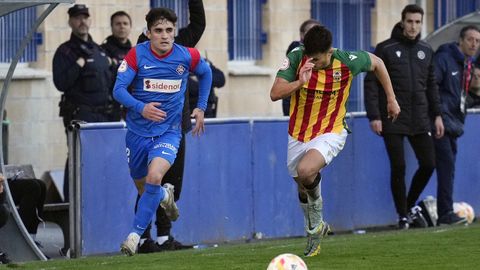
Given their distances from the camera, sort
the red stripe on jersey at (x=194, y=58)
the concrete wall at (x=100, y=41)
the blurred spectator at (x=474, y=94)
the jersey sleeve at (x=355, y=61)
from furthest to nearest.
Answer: the concrete wall at (x=100, y=41) < the blurred spectator at (x=474, y=94) < the red stripe on jersey at (x=194, y=58) < the jersey sleeve at (x=355, y=61)

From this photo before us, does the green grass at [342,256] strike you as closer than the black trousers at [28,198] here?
Yes

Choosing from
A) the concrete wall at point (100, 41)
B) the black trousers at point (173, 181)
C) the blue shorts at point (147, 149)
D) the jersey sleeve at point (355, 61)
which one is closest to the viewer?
the jersey sleeve at point (355, 61)

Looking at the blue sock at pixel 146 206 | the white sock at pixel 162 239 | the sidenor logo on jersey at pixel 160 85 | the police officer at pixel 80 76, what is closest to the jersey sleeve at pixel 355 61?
the sidenor logo on jersey at pixel 160 85

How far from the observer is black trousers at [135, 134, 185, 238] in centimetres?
1523

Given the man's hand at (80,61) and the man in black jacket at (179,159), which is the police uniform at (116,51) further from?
the man in black jacket at (179,159)

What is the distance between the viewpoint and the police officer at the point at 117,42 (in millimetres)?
17695

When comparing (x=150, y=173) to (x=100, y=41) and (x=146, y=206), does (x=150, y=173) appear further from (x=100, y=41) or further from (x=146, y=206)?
(x=100, y=41)

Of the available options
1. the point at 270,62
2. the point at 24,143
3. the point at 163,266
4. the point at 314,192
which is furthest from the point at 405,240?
the point at 270,62

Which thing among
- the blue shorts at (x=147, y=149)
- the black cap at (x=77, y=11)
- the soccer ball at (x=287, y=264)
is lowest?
the soccer ball at (x=287, y=264)

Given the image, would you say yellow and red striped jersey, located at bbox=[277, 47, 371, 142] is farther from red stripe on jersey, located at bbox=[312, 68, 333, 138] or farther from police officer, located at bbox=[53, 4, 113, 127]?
police officer, located at bbox=[53, 4, 113, 127]

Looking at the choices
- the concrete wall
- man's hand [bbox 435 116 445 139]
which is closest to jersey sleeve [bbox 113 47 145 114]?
man's hand [bbox 435 116 445 139]

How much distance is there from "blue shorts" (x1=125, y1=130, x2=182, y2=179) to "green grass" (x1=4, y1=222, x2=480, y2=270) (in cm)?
77

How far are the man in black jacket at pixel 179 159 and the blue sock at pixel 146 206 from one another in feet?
3.89

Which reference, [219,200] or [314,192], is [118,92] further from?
[219,200]
